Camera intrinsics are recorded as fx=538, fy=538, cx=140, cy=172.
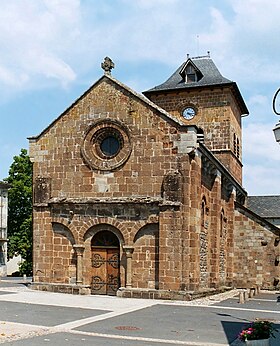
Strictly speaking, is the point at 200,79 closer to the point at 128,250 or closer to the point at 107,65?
the point at 107,65

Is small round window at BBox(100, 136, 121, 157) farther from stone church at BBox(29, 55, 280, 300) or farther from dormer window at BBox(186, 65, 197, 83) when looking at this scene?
dormer window at BBox(186, 65, 197, 83)

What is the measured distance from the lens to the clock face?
33331 millimetres

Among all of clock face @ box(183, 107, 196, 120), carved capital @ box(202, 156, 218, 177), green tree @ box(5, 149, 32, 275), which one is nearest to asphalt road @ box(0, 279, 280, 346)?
carved capital @ box(202, 156, 218, 177)

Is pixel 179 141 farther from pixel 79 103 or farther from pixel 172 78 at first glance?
pixel 172 78

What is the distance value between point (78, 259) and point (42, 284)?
2.08m

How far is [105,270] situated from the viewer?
72.3ft

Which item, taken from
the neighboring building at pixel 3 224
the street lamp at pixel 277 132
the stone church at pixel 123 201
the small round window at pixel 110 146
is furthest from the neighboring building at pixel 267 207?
the street lamp at pixel 277 132

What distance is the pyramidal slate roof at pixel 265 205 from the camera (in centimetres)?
3909

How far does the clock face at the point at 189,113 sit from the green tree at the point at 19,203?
1658cm

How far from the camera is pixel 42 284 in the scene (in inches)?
889

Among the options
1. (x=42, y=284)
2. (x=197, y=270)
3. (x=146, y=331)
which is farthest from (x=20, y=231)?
(x=146, y=331)

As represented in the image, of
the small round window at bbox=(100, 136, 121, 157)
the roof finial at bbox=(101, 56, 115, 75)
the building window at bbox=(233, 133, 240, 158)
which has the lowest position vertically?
the small round window at bbox=(100, 136, 121, 157)

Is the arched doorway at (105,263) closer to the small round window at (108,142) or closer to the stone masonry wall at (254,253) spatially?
the small round window at (108,142)

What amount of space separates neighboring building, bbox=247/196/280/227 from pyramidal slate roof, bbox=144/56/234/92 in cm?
1081
